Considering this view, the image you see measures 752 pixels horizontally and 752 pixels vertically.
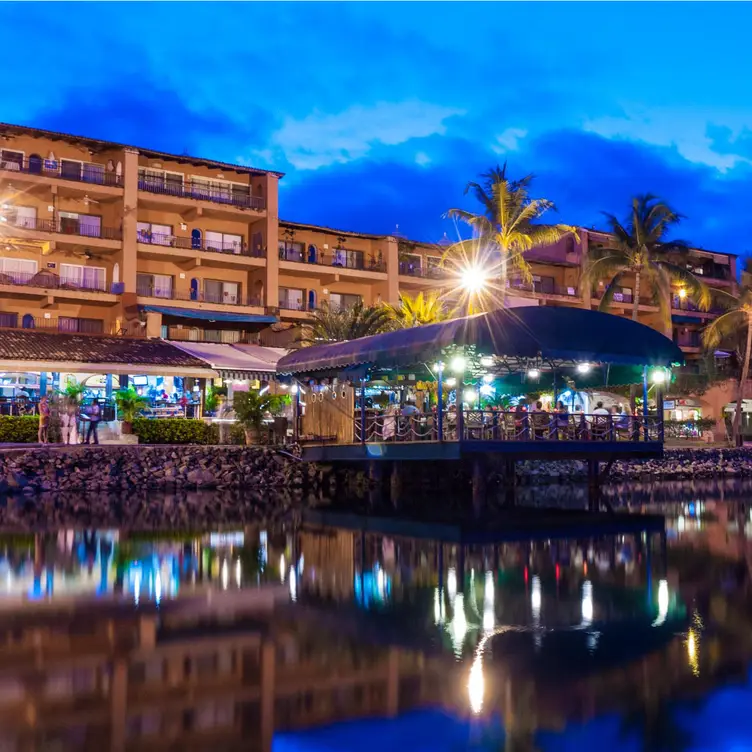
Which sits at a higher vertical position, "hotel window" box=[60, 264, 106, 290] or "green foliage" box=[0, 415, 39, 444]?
"hotel window" box=[60, 264, 106, 290]

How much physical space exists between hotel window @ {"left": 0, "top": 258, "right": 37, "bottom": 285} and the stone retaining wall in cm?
1728

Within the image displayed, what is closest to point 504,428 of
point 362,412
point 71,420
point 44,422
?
point 362,412

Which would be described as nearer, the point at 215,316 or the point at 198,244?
the point at 215,316

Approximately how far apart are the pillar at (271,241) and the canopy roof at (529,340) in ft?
70.8

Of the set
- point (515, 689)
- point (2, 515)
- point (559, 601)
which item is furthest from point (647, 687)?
point (2, 515)

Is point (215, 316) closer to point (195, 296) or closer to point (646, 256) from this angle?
point (195, 296)

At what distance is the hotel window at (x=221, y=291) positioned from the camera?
48.1m

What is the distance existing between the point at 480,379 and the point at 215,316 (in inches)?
714

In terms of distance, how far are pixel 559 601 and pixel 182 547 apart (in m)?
7.32

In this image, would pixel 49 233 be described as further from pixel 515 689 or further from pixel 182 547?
pixel 515 689

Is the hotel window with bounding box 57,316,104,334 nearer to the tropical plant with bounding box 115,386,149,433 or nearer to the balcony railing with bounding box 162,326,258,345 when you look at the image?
the balcony railing with bounding box 162,326,258,345

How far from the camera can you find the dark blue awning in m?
44.4

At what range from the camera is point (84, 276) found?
45750 millimetres

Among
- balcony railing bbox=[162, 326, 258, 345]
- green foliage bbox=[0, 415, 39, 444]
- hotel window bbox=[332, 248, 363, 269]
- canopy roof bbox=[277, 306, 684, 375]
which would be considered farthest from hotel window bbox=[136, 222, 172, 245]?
canopy roof bbox=[277, 306, 684, 375]
